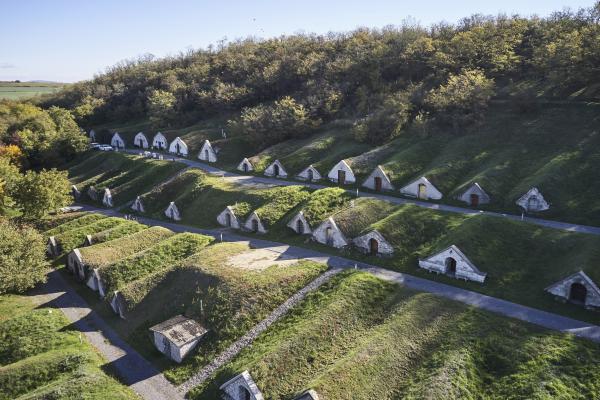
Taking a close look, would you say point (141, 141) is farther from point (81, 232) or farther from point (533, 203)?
point (533, 203)

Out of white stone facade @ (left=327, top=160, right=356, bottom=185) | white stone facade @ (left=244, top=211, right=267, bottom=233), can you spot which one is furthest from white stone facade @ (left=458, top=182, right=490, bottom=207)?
white stone facade @ (left=244, top=211, right=267, bottom=233)

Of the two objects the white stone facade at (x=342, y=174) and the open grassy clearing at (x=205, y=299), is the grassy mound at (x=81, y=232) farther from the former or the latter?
the white stone facade at (x=342, y=174)

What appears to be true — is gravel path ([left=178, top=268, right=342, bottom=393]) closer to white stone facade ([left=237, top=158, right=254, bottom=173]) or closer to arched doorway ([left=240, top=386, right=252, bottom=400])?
arched doorway ([left=240, top=386, right=252, bottom=400])

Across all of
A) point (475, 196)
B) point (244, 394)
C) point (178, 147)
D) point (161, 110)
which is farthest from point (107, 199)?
point (475, 196)

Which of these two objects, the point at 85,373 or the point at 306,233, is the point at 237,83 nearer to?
the point at 306,233

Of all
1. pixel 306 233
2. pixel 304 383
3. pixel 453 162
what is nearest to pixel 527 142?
pixel 453 162

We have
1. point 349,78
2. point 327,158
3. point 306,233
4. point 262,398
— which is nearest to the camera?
point 262,398
